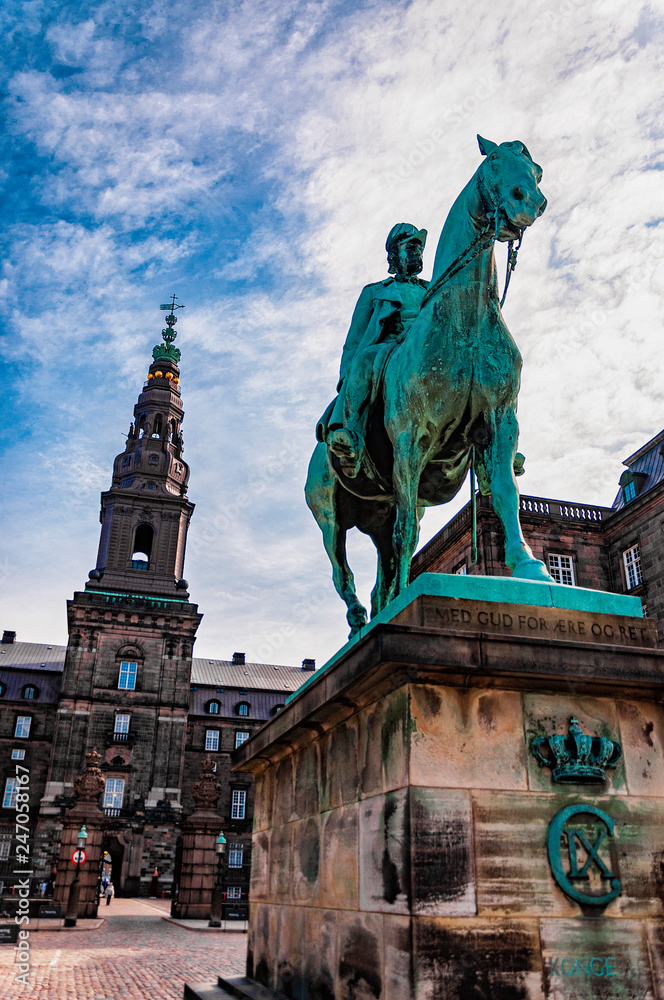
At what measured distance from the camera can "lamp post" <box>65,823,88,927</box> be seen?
83.9ft

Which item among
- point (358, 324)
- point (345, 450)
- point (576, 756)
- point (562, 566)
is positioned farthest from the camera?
point (562, 566)

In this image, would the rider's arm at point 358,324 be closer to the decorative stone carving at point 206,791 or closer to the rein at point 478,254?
the rein at point 478,254

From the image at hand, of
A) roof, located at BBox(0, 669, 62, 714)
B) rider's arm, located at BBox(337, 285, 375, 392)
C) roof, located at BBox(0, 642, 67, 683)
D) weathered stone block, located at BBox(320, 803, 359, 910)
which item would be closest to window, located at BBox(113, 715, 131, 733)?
roof, located at BBox(0, 669, 62, 714)

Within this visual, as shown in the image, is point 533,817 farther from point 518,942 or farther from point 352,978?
point 352,978

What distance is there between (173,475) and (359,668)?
68490 mm

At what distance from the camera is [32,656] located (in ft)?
229

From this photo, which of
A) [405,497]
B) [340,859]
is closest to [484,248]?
[405,497]

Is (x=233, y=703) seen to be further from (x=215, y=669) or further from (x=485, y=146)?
(x=485, y=146)

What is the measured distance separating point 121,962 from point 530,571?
15567 mm

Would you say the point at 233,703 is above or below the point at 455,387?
above

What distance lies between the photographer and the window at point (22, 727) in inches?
2445

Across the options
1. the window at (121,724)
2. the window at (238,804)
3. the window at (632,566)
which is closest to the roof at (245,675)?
the window at (238,804)

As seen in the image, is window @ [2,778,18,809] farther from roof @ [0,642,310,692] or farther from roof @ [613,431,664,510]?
roof @ [613,431,664,510]

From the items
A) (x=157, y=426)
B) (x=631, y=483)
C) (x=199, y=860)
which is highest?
(x=157, y=426)
